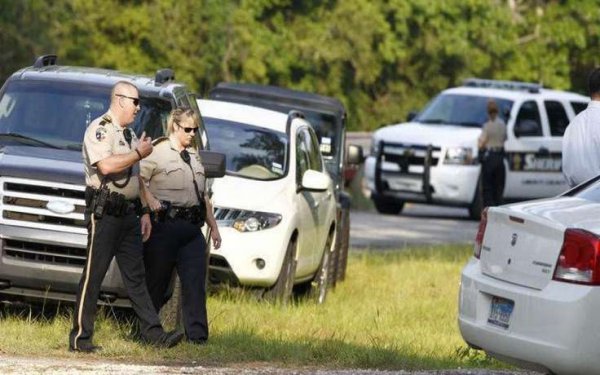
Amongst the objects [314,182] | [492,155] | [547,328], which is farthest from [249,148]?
[492,155]

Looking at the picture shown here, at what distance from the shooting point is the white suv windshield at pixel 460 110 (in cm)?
2994

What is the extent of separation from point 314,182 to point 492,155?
490 inches

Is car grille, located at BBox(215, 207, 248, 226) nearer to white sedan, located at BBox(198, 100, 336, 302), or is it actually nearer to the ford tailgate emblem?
white sedan, located at BBox(198, 100, 336, 302)

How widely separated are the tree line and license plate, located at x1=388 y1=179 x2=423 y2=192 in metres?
6.62

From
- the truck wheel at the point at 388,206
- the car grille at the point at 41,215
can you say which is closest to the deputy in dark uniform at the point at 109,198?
the car grille at the point at 41,215

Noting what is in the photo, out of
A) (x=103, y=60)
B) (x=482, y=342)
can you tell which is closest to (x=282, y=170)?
(x=482, y=342)

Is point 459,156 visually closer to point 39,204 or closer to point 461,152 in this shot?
point 461,152

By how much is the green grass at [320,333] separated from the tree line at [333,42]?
15.4 metres

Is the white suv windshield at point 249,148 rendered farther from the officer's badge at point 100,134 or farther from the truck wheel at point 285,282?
the officer's badge at point 100,134

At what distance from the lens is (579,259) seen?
984 centimetres

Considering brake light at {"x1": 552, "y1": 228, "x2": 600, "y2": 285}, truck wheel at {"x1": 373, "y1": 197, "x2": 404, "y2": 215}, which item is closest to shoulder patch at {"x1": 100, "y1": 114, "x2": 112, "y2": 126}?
brake light at {"x1": 552, "y1": 228, "x2": 600, "y2": 285}

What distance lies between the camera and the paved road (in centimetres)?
2520

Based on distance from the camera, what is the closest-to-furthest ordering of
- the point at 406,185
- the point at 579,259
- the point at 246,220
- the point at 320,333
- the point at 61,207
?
the point at 579,259 < the point at 61,207 < the point at 320,333 < the point at 246,220 < the point at 406,185

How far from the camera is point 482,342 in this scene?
1056cm
